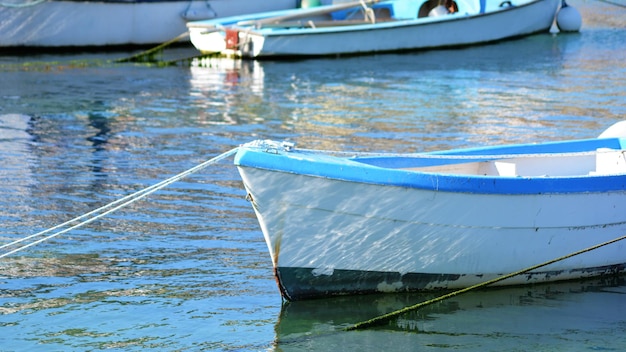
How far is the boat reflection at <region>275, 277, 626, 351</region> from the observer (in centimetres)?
704

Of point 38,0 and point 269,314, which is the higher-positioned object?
point 38,0

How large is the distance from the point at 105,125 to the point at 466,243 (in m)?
8.12

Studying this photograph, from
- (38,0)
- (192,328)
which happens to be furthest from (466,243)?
(38,0)

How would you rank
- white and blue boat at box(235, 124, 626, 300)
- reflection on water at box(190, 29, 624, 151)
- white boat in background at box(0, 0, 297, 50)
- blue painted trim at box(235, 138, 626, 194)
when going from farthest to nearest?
1. white boat in background at box(0, 0, 297, 50)
2. reflection on water at box(190, 29, 624, 151)
3. white and blue boat at box(235, 124, 626, 300)
4. blue painted trim at box(235, 138, 626, 194)

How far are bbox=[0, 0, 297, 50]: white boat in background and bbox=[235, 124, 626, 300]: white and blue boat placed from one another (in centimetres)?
1620

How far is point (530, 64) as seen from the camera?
21.5 m

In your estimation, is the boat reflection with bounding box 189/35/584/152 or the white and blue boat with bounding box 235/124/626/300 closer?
the white and blue boat with bounding box 235/124/626/300

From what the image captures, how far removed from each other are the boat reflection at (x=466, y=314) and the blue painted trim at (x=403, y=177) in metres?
0.80

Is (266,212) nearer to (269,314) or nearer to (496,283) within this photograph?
(269,314)

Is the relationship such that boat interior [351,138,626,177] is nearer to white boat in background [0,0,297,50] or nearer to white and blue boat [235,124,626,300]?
white and blue boat [235,124,626,300]

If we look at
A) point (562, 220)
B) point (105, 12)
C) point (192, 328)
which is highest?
point (105, 12)

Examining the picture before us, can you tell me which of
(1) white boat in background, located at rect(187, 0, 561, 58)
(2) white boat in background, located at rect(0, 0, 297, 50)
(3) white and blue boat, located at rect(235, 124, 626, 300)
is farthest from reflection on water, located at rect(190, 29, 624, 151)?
(3) white and blue boat, located at rect(235, 124, 626, 300)

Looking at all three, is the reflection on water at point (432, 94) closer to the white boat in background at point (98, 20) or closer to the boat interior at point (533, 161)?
the white boat in background at point (98, 20)

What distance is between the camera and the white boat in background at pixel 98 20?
74.4 ft
